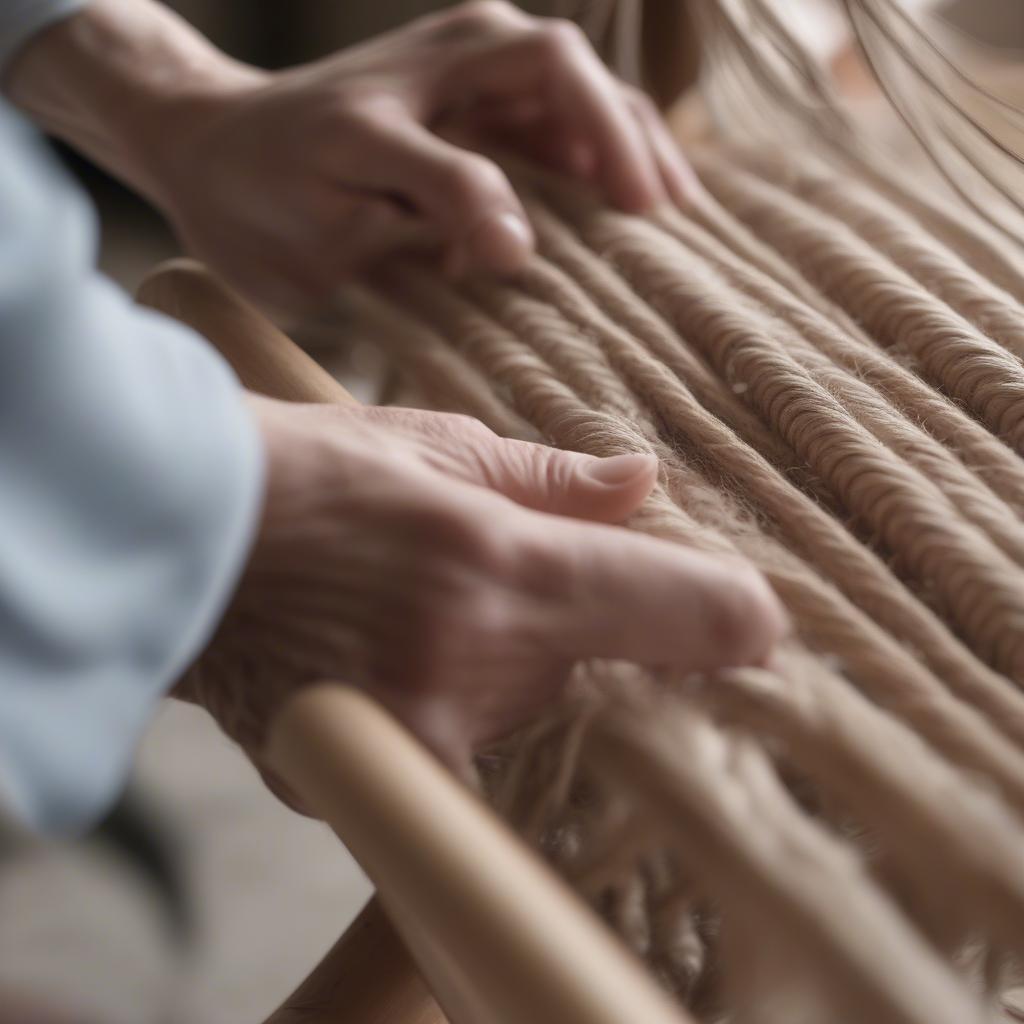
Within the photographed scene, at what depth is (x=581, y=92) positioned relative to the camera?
1.53ft

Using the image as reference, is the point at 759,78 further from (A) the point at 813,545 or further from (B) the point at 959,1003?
(B) the point at 959,1003

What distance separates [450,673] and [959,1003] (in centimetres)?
12

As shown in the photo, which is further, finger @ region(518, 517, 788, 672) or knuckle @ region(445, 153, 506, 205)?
knuckle @ region(445, 153, 506, 205)

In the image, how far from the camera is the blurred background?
782mm

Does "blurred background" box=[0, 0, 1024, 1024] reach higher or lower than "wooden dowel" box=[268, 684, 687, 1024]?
lower

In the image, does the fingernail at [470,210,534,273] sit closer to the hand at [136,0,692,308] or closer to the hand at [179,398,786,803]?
the hand at [136,0,692,308]

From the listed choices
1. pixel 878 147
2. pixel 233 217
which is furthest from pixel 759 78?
pixel 233 217

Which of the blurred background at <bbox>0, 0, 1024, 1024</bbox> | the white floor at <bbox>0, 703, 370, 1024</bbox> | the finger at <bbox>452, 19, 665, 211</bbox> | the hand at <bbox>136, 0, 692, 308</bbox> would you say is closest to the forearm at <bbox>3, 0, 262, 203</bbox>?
the hand at <bbox>136, 0, 692, 308</bbox>

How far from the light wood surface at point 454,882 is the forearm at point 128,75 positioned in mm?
320

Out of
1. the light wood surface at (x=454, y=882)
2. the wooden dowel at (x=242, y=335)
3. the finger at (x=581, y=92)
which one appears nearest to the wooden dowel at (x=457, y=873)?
the light wood surface at (x=454, y=882)

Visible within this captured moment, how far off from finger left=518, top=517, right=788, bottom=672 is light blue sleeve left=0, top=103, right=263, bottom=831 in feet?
0.22

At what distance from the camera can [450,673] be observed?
10.1 inches

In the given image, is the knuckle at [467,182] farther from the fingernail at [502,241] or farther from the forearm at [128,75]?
the forearm at [128,75]

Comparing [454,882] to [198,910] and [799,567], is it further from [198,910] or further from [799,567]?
[198,910]
